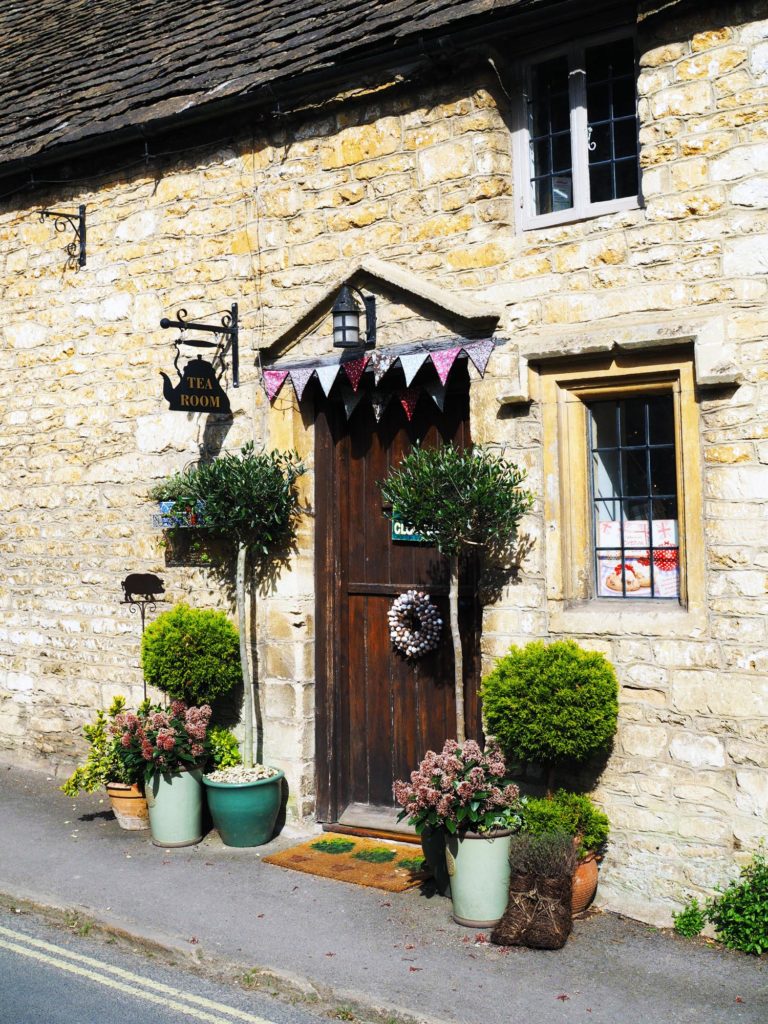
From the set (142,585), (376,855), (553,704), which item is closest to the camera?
(553,704)

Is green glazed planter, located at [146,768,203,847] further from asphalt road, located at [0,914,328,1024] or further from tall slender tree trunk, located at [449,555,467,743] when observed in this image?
tall slender tree trunk, located at [449,555,467,743]

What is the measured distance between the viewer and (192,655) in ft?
26.2

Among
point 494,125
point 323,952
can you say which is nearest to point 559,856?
point 323,952

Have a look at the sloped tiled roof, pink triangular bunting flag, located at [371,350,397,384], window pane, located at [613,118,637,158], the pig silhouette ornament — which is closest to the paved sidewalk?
the pig silhouette ornament

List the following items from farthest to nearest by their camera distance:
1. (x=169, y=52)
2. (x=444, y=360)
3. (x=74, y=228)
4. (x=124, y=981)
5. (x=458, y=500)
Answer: (x=74, y=228)
(x=169, y=52)
(x=444, y=360)
(x=458, y=500)
(x=124, y=981)

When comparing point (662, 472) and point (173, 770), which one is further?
point (173, 770)

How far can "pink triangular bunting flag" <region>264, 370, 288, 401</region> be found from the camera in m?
8.04

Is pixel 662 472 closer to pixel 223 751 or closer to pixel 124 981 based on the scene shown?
pixel 223 751

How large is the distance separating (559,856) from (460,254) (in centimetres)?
374

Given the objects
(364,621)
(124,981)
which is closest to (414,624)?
(364,621)

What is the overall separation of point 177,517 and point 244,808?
217cm

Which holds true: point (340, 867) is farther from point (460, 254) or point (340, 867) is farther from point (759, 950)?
point (460, 254)

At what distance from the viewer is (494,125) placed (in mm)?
7086

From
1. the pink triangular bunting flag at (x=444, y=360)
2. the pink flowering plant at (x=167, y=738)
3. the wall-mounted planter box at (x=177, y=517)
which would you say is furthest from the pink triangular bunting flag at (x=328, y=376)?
the pink flowering plant at (x=167, y=738)
